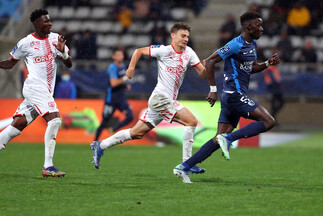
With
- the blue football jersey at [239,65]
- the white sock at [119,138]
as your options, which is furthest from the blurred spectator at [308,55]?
the blue football jersey at [239,65]

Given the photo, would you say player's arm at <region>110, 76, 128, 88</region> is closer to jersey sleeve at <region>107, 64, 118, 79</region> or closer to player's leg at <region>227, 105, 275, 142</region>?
jersey sleeve at <region>107, 64, 118, 79</region>

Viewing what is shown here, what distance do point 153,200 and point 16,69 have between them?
1615cm

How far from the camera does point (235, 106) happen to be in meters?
8.90

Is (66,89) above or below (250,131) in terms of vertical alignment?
below

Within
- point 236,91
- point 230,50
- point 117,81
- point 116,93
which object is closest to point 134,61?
A: point 230,50

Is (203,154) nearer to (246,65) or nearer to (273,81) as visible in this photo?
(246,65)

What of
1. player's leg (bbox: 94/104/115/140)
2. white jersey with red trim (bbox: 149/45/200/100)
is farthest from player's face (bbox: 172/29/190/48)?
player's leg (bbox: 94/104/115/140)

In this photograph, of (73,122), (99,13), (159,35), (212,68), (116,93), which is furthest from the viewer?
(99,13)

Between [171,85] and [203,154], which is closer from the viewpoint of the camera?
[203,154]

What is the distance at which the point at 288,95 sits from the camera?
22.2 meters


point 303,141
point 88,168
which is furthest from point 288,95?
point 88,168

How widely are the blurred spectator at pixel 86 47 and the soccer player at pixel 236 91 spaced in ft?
50.0

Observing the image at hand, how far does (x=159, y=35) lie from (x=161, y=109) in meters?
15.4

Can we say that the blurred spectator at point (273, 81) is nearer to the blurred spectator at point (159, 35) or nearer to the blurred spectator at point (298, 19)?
the blurred spectator at point (159, 35)
